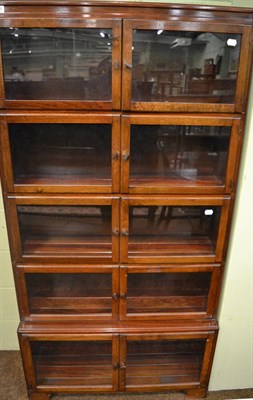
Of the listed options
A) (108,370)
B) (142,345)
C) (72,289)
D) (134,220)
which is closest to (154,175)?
(134,220)

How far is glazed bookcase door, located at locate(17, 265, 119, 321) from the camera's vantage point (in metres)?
1.39

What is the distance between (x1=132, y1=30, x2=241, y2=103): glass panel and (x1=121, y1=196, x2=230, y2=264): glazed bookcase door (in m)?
0.44

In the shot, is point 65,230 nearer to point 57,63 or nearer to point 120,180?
point 120,180

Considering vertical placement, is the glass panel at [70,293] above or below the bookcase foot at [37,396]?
above

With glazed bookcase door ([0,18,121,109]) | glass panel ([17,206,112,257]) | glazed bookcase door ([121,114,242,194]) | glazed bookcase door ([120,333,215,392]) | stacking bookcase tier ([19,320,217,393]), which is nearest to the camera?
glazed bookcase door ([0,18,121,109])

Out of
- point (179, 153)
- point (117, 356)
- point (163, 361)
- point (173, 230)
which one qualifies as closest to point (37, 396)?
point (117, 356)

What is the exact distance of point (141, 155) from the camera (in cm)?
132

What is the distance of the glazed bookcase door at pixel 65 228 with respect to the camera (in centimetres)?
128

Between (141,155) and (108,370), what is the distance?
1211 mm

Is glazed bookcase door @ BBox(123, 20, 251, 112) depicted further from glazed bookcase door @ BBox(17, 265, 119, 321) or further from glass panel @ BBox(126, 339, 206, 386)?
glass panel @ BBox(126, 339, 206, 386)

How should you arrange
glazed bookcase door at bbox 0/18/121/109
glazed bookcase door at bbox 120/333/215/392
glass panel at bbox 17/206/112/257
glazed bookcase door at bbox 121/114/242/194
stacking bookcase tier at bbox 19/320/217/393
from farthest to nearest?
glazed bookcase door at bbox 120/333/215/392
stacking bookcase tier at bbox 19/320/217/393
glass panel at bbox 17/206/112/257
glazed bookcase door at bbox 121/114/242/194
glazed bookcase door at bbox 0/18/121/109

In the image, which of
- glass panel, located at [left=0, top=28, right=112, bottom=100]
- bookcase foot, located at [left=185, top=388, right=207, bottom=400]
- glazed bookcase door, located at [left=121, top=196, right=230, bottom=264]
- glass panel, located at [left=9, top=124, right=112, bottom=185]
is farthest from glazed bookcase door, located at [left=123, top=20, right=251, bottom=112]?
bookcase foot, located at [left=185, top=388, right=207, bottom=400]

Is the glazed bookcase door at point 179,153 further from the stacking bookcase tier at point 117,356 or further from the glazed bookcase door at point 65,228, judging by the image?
the stacking bookcase tier at point 117,356

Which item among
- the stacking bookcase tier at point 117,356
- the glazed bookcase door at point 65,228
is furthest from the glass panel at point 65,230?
the stacking bookcase tier at point 117,356
